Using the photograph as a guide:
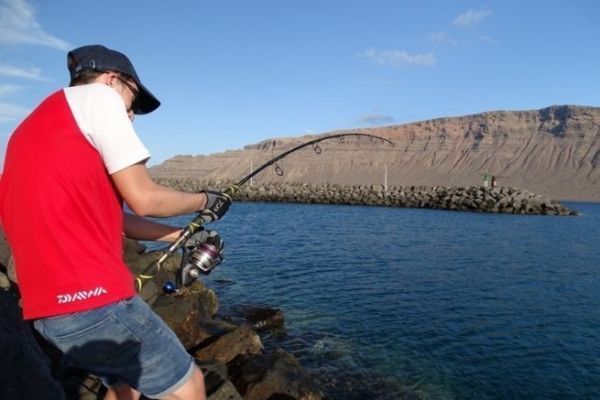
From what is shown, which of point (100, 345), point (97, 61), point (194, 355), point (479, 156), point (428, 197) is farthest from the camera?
point (479, 156)

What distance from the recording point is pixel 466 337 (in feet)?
37.4

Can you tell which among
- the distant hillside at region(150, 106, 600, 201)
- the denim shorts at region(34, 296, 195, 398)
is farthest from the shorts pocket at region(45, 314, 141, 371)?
the distant hillside at region(150, 106, 600, 201)

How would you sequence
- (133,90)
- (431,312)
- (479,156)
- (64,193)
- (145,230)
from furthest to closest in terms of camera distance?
1. (479,156)
2. (431,312)
3. (145,230)
4. (133,90)
5. (64,193)

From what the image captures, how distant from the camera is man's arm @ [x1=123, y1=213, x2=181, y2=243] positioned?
3.28 meters

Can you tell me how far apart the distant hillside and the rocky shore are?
119747 mm

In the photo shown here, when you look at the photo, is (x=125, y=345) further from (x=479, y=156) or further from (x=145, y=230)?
(x=479, y=156)

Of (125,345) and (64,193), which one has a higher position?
(64,193)

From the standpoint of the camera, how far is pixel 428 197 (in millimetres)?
67812

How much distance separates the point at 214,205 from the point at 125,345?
112 cm

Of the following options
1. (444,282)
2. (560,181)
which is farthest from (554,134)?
(444,282)

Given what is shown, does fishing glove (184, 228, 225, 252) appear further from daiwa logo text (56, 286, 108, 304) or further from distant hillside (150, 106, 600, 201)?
distant hillside (150, 106, 600, 201)

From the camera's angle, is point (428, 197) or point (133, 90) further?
point (428, 197)

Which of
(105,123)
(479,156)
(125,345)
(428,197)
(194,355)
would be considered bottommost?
(428,197)

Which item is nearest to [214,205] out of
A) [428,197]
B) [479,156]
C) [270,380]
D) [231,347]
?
[270,380]
